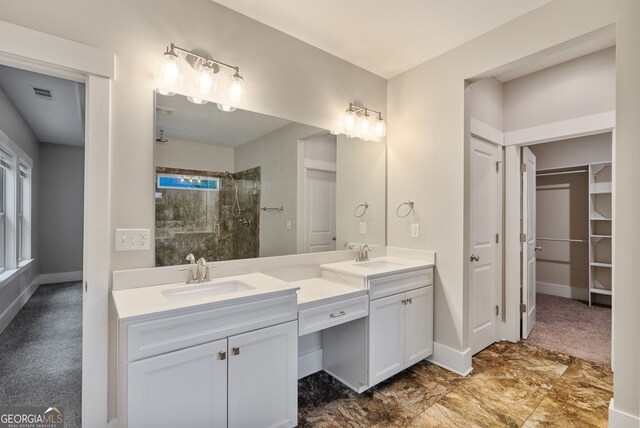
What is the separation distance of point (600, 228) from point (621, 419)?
3478 mm

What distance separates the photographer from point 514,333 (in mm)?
3018

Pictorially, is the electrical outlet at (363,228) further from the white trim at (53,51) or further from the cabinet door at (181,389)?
the white trim at (53,51)

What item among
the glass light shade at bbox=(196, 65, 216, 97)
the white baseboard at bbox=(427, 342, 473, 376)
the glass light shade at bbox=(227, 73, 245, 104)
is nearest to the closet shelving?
the white baseboard at bbox=(427, 342, 473, 376)

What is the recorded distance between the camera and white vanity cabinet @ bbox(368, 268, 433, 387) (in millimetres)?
2125

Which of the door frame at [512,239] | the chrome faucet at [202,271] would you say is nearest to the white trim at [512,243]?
the door frame at [512,239]

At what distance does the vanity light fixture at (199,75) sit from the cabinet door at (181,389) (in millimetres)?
1422

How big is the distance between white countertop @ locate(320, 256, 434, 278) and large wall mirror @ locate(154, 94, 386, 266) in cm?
21

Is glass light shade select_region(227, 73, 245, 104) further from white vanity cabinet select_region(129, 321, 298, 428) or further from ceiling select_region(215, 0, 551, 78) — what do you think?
white vanity cabinet select_region(129, 321, 298, 428)

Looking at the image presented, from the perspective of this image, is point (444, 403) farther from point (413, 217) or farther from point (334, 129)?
point (334, 129)

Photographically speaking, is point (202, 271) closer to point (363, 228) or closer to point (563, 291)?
point (363, 228)

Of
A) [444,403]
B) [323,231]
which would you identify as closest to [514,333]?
[444,403]

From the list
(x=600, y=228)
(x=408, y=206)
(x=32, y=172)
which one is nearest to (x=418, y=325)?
(x=408, y=206)

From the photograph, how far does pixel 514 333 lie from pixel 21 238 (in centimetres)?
599

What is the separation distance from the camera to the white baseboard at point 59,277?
5027 mm
